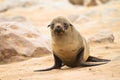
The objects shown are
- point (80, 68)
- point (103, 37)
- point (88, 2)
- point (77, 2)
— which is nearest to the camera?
point (80, 68)

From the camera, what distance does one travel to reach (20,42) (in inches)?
A: 367

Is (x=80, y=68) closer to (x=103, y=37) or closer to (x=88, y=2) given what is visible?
(x=103, y=37)

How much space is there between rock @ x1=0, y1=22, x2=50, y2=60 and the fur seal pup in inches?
74.5

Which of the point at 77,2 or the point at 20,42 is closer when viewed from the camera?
the point at 20,42

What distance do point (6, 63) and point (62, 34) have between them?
7.35 feet

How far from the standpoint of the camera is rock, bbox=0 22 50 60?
357 inches

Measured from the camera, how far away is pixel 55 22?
7.16 meters

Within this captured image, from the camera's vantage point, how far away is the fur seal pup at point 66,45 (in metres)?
7.14

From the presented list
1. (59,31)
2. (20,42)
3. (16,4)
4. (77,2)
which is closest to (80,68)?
(59,31)

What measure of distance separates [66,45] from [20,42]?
2343mm

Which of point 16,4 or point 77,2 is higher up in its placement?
point 16,4

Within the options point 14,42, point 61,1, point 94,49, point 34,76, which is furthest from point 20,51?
point 61,1

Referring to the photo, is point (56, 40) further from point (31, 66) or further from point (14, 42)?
point (14, 42)

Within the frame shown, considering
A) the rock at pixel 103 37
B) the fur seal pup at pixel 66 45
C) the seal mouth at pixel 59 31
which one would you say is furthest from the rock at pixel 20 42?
the seal mouth at pixel 59 31
